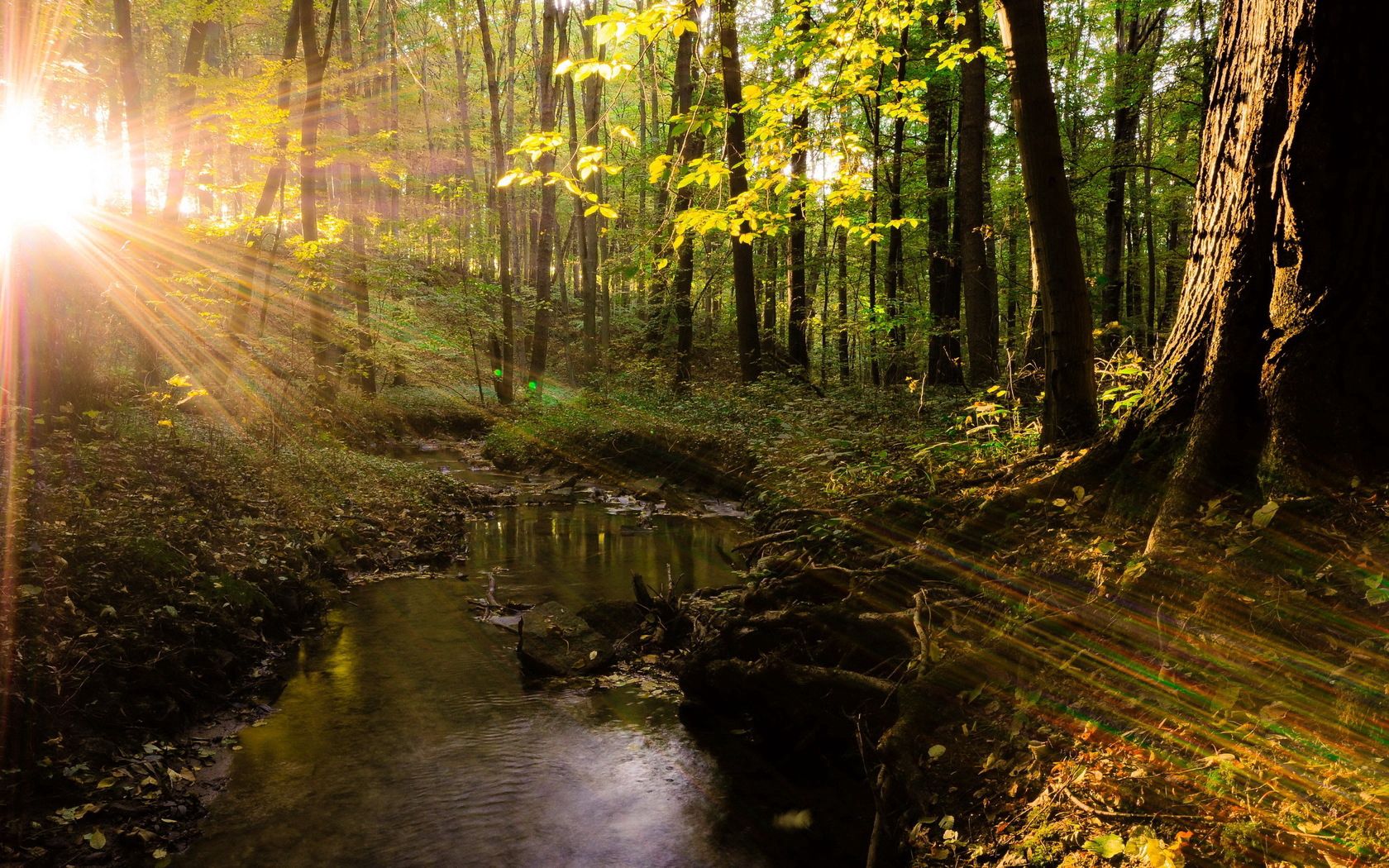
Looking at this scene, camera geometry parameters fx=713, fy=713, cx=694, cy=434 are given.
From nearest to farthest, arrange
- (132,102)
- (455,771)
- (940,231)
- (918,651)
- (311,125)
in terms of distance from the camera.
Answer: (918,651) → (455,771) → (132,102) → (311,125) → (940,231)

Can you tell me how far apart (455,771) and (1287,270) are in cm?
630

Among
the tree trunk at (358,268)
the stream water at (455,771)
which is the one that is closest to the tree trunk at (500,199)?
the tree trunk at (358,268)

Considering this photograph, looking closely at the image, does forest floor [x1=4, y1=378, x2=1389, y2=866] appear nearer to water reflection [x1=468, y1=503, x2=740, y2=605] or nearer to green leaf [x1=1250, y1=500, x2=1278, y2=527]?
green leaf [x1=1250, y1=500, x2=1278, y2=527]

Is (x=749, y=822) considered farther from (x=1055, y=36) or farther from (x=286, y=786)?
(x=1055, y=36)

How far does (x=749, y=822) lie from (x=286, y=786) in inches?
131

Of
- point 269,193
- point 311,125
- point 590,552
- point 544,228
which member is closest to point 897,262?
point 544,228

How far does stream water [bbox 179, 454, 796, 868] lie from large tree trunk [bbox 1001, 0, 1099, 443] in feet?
12.6

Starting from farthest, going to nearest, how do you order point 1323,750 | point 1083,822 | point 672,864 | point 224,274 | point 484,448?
point 484,448 → point 224,274 → point 672,864 → point 1083,822 → point 1323,750

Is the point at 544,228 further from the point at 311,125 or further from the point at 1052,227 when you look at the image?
the point at 1052,227

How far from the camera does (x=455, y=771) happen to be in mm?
5504

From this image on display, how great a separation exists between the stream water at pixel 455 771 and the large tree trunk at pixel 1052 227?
3.83 meters

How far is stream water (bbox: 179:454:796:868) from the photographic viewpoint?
15.2ft

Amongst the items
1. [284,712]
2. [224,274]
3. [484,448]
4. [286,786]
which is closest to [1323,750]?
[286,786]

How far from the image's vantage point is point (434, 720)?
6.29 m
